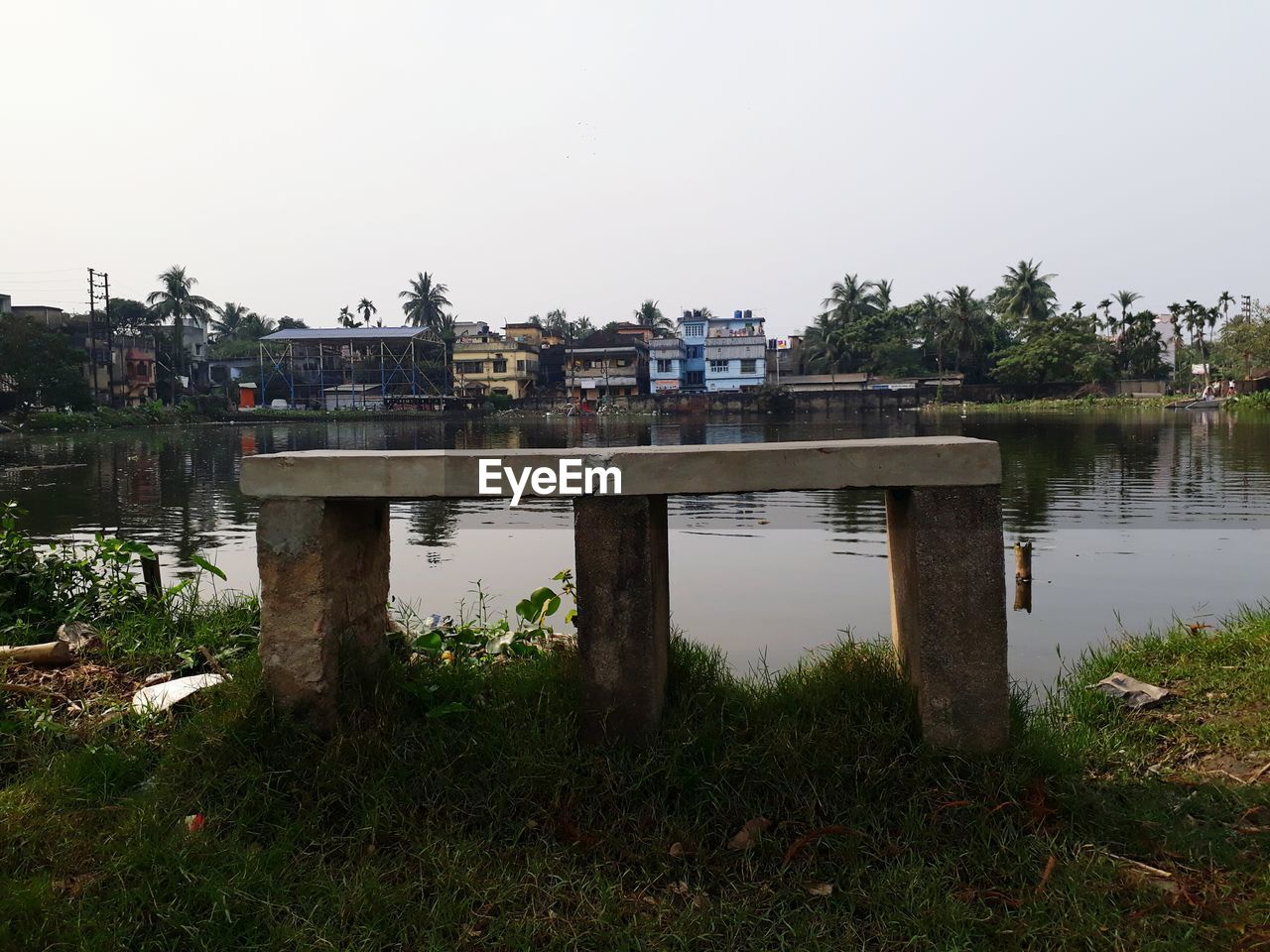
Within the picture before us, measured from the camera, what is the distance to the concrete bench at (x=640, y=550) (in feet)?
12.4

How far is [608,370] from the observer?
81688 millimetres

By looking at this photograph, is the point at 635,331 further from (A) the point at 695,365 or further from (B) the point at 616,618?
(B) the point at 616,618

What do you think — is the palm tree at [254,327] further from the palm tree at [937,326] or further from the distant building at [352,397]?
the palm tree at [937,326]

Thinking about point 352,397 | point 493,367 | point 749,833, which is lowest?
point 749,833

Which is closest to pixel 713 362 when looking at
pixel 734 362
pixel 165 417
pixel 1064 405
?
pixel 734 362

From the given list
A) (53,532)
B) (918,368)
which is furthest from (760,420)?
(53,532)

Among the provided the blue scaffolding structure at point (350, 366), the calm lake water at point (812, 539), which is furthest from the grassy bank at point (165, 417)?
the calm lake water at point (812, 539)

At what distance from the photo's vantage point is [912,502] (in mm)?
3818

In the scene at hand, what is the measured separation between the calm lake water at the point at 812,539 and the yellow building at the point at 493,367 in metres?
50.4

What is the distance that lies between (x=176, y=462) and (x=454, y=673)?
103 feet

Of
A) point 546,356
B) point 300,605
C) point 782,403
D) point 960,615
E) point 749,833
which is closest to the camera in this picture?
point 749,833

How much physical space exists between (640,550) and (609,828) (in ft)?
3.41

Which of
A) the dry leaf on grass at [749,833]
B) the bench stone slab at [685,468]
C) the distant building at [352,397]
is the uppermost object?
the distant building at [352,397]

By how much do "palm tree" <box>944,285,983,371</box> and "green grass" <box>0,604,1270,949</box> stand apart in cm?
7840
